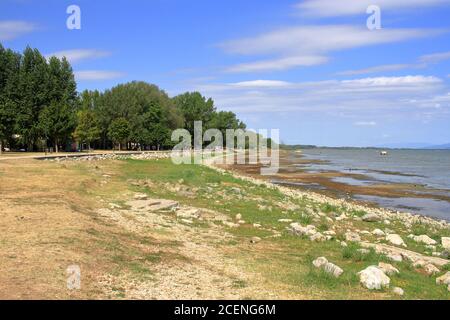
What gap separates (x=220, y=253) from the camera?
14.6 meters

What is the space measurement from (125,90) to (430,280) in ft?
342

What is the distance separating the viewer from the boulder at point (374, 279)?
449 inches

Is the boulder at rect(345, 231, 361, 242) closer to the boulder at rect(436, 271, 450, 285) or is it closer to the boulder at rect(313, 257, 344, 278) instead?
the boulder at rect(436, 271, 450, 285)

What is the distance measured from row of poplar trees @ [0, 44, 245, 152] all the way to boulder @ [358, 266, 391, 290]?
63.0m

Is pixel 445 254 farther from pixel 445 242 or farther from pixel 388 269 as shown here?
pixel 388 269

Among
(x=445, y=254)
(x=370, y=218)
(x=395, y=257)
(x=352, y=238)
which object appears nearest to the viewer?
(x=395, y=257)

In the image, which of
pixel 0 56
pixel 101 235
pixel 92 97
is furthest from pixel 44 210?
pixel 92 97

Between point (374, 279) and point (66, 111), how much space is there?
7430 centimetres

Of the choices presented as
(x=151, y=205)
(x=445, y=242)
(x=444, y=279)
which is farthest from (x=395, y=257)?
(x=151, y=205)

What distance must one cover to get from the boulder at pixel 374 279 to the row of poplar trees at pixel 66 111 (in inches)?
2479

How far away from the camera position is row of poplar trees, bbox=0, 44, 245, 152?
248ft

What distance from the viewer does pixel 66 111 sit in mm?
78062

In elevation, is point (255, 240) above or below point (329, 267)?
below

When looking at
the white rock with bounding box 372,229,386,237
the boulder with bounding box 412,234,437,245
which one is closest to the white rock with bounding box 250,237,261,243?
the white rock with bounding box 372,229,386,237
